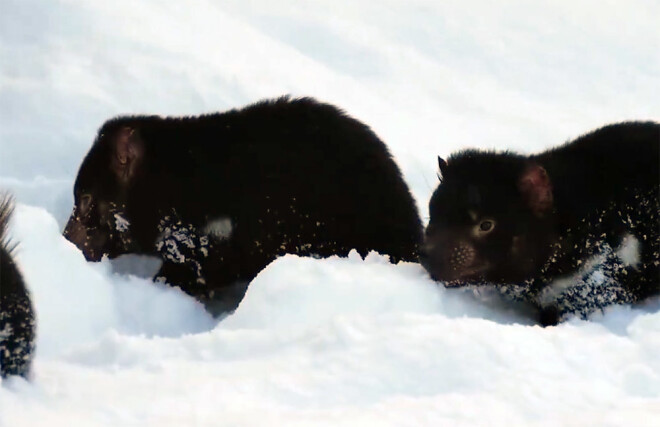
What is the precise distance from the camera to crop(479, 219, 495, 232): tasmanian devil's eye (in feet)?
17.4

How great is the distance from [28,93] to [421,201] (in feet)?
8.76

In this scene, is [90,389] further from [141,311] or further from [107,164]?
[107,164]

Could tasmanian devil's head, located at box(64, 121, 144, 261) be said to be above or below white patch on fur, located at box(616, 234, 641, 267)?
above

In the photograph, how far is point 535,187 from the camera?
17.3 ft

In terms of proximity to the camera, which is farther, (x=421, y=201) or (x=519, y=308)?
(x=421, y=201)

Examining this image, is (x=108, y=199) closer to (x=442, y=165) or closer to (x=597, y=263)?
(x=442, y=165)

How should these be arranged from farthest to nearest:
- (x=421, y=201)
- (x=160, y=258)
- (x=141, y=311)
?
(x=421, y=201) < (x=160, y=258) < (x=141, y=311)

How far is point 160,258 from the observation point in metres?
6.18

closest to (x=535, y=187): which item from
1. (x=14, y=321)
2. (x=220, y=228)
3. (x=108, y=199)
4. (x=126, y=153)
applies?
(x=220, y=228)

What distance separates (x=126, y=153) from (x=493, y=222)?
210 centimetres

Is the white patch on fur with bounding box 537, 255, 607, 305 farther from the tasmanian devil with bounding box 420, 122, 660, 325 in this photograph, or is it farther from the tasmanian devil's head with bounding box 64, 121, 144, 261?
the tasmanian devil's head with bounding box 64, 121, 144, 261

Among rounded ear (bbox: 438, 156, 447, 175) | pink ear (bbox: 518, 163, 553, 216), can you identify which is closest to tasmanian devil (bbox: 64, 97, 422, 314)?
rounded ear (bbox: 438, 156, 447, 175)

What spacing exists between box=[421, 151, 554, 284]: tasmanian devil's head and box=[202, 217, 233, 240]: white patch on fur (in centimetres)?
118

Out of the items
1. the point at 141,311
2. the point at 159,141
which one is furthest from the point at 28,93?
the point at 141,311
